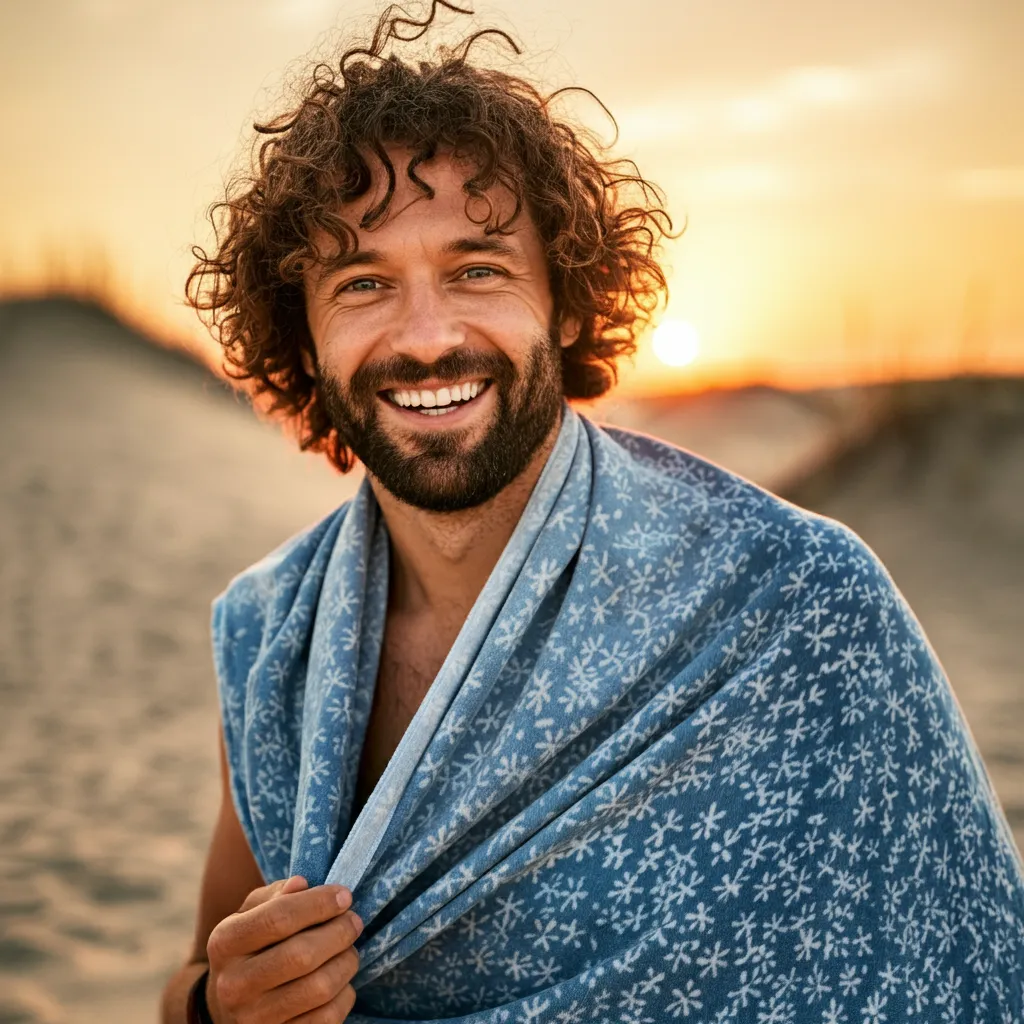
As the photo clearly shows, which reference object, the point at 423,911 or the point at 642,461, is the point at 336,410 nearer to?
the point at 642,461

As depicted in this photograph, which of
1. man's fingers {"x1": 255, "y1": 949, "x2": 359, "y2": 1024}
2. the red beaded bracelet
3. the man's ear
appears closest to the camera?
man's fingers {"x1": 255, "y1": 949, "x2": 359, "y2": 1024}

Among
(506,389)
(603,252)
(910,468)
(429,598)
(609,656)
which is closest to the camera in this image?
(609,656)

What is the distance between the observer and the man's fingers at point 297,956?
73.0 inches

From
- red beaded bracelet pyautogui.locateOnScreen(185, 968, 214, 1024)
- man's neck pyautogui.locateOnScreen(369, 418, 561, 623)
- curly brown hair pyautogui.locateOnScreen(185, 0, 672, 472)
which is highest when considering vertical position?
curly brown hair pyautogui.locateOnScreen(185, 0, 672, 472)

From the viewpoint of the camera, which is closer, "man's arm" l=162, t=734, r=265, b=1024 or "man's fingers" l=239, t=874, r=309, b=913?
"man's fingers" l=239, t=874, r=309, b=913

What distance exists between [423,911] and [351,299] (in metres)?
1.33

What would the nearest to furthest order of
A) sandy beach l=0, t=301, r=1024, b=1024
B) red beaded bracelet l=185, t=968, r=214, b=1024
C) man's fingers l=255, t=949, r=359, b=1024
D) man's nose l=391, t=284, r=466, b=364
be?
man's fingers l=255, t=949, r=359, b=1024 < red beaded bracelet l=185, t=968, r=214, b=1024 < man's nose l=391, t=284, r=466, b=364 < sandy beach l=0, t=301, r=1024, b=1024

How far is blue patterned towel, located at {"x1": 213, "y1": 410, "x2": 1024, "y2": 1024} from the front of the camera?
191 centimetres

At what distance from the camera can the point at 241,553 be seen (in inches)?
396

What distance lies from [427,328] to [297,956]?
1271 mm

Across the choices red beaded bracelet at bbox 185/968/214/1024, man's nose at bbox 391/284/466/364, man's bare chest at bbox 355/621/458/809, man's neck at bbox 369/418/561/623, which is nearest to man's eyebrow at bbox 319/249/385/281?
man's nose at bbox 391/284/466/364

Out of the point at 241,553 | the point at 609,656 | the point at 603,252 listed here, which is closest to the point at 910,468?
the point at 241,553

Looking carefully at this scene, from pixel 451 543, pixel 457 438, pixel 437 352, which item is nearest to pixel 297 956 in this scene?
pixel 451 543

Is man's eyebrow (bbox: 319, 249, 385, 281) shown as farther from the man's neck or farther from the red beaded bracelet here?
the red beaded bracelet
